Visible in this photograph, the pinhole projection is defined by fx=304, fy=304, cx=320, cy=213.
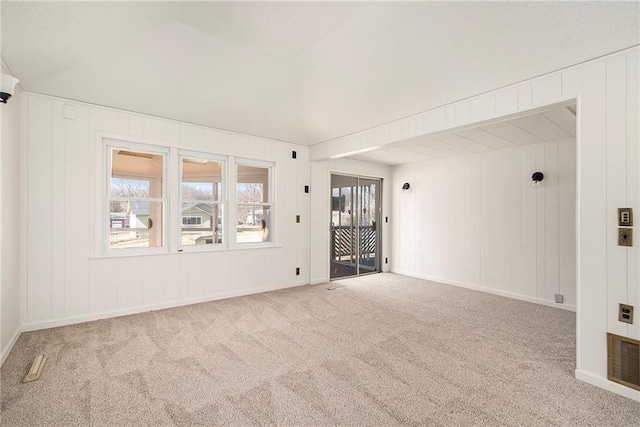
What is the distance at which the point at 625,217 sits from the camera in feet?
7.23

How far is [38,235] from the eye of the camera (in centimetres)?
322

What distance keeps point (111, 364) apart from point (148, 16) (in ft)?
9.57

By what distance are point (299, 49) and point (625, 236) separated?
3191 millimetres

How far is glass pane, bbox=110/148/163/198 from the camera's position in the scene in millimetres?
3797

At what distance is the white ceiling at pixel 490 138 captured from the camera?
356 cm

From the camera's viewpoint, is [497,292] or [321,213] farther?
[321,213]

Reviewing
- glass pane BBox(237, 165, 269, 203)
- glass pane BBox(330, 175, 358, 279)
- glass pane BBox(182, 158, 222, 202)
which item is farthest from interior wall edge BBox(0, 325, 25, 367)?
glass pane BBox(330, 175, 358, 279)

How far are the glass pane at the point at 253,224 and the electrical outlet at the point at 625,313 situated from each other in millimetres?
4238

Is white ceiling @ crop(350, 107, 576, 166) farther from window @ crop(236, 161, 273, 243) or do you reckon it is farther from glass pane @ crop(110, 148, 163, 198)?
glass pane @ crop(110, 148, 163, 198)

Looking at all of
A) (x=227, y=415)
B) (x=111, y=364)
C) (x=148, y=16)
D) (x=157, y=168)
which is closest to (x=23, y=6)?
(x=148, y=16)

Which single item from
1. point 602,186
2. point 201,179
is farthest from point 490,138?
point 201,179

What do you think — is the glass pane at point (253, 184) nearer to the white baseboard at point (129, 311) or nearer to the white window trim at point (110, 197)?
the white window trim at point (110, 197)

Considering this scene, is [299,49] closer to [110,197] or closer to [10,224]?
[110,197]

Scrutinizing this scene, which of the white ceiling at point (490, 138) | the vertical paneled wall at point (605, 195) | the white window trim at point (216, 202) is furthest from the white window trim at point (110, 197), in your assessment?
the vertical paneled wall at point (605, 195)
